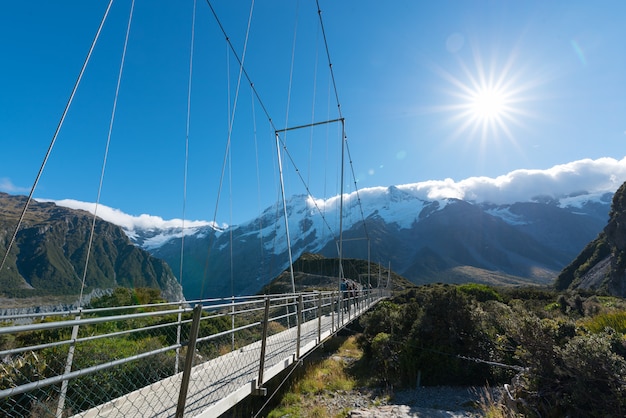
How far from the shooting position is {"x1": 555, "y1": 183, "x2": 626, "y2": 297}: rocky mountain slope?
36625 millimetres

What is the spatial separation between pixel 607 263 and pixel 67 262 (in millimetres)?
152946

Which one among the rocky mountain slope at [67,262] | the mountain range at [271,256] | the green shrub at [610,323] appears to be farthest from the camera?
the mountain range at [271,256]

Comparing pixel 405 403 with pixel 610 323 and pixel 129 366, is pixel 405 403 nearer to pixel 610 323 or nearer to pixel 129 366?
pixel 610 323

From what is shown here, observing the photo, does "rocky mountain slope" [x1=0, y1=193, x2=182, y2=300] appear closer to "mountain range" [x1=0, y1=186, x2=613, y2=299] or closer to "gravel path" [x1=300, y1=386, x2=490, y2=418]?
"mountain range" [x1=0, y1=186, x2=613, y2=299]

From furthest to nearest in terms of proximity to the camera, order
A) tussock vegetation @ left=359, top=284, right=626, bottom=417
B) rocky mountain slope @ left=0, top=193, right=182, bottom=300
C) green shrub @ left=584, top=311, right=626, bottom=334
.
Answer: rocky mountain slope @ left=0, top=193, right=182, bottom=300 → green shrub @ left=584, top=311, right=626, bottom=334 → tussock vegetation @ left=359, top=284, right=626, bottom=417

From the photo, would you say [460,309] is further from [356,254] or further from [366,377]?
[356,254]

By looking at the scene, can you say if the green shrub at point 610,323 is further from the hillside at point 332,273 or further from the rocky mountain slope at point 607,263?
the rocky mountain slope at point 607,263

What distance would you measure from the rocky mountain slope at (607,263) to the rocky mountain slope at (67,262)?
92.3 meters

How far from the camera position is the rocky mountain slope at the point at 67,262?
104 metres

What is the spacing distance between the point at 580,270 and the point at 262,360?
6189cm

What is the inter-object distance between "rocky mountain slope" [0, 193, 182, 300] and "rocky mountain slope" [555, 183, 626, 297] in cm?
9232

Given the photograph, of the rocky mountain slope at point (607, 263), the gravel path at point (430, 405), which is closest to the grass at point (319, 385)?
the gravel path at point (430, 405)

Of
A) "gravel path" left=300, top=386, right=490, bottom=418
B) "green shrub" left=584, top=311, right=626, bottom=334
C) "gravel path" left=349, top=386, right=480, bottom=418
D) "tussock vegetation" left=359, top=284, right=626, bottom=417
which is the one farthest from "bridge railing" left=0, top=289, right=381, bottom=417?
"green shrub" left=584, top=311, right=626, bottom=334

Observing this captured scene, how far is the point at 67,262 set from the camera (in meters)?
124
